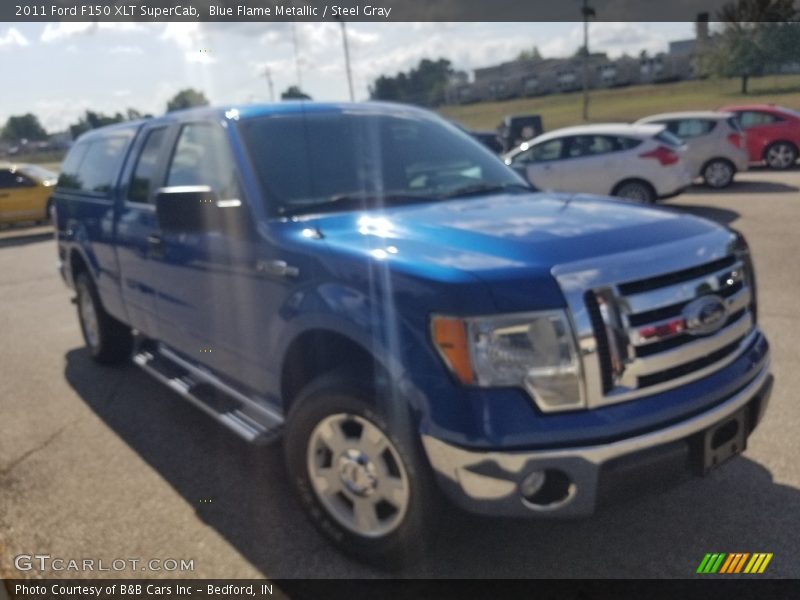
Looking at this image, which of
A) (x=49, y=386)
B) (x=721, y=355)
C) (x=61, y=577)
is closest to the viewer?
(x=721, y=355)

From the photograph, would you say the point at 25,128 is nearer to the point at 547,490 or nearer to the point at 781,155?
the point at 781,155

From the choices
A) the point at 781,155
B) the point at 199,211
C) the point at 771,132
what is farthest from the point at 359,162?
the point at 781,155

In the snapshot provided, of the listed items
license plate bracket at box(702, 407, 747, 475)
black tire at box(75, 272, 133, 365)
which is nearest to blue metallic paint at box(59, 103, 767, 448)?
license plate bracket at box(702, 407, 747, 475)

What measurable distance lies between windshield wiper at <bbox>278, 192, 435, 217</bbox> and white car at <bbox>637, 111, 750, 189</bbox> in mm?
12356

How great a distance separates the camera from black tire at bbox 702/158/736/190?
49.5 feet

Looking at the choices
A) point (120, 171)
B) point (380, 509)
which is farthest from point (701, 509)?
point (120, 171)

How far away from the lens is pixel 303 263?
3.22 m

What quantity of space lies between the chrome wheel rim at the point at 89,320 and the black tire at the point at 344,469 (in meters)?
3.41

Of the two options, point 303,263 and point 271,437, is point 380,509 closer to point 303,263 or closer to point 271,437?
point 271,437

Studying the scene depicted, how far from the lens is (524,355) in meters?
2.60

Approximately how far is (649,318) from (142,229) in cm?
318

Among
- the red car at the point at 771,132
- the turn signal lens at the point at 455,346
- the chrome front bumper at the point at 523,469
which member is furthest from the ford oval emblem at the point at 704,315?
the red car at the point at 771,132

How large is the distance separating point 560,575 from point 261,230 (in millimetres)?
1938

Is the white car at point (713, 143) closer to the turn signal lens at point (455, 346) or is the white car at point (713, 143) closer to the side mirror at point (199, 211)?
the side mirror at point (199, 211)
